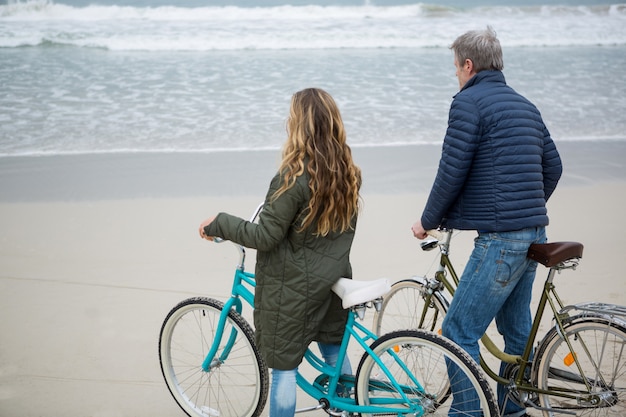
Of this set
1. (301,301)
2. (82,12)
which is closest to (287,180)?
(301,301)

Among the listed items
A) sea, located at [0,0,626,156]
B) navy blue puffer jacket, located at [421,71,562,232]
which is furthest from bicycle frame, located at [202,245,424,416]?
sea, located at [0,0,626,156]

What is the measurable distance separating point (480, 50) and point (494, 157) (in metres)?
0.45

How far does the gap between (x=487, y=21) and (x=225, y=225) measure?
22.3 meters

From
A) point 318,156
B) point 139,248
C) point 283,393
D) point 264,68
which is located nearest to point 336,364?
→ point 283,393

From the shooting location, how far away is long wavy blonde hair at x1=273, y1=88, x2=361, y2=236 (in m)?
2.78

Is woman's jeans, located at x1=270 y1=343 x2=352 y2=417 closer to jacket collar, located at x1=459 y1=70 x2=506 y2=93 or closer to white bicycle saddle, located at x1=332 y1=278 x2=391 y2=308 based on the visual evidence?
white bicycle saddle, located at x1=332 y1=278 x2=391 y2=308

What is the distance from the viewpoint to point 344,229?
2914 mm

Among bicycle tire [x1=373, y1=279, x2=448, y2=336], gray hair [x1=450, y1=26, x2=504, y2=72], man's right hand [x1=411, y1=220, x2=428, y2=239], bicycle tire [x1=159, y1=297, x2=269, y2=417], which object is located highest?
gray hair [x1=450, y1=26, x2=504, y2=72]

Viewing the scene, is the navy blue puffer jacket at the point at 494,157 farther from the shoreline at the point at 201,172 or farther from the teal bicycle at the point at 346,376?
the shoreline at the point at 201,172

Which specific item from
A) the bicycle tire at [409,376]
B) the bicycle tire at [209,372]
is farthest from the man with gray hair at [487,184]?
the bicycle tire at [209,372]

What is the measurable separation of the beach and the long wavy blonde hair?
135 cm

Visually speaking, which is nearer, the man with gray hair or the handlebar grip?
the man with gray hair

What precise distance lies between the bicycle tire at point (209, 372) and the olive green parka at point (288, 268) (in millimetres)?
269

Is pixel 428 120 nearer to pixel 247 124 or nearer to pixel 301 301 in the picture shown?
pixel 247 124
